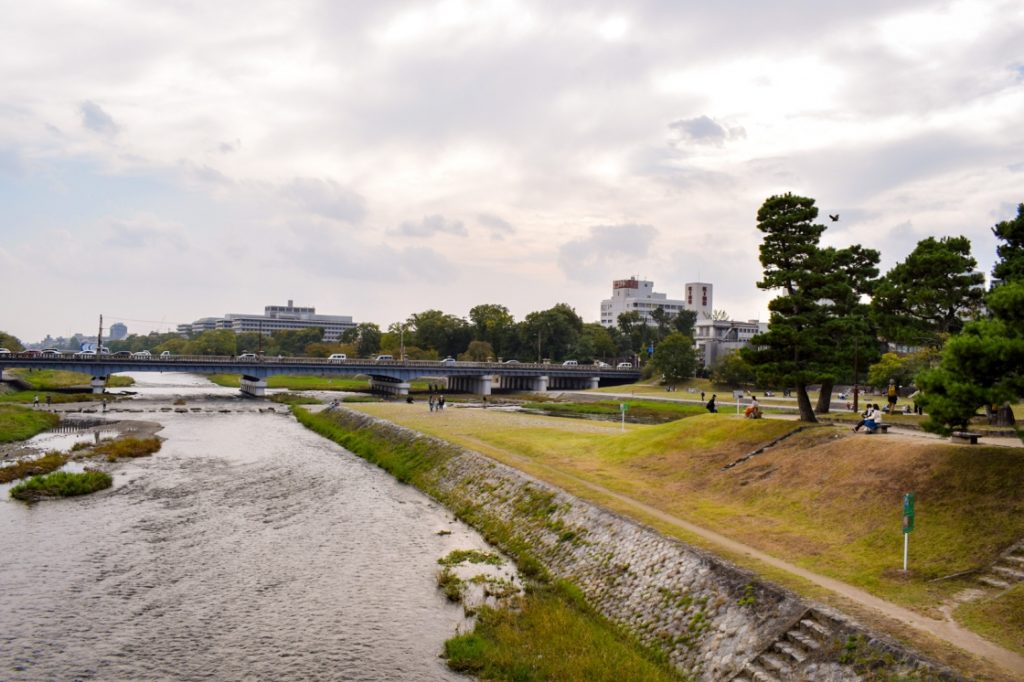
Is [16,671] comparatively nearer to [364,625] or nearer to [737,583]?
[364,625]

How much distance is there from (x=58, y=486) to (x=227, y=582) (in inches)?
848

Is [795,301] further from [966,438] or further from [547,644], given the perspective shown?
[547,644]

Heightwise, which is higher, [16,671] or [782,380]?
[782,380]

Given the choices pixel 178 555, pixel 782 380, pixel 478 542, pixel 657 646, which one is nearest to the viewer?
pixel 657 646

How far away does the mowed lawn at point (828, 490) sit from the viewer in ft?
73.8

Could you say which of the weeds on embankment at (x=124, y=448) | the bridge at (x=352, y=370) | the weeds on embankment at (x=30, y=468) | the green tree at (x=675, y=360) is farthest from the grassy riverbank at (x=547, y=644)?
the bridge at (x=352, y=370)

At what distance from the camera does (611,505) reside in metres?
32.6

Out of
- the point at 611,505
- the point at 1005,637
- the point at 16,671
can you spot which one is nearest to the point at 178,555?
the point at 16,671

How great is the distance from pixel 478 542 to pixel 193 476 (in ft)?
82.9

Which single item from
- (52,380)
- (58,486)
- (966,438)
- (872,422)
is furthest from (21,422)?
(966,438)

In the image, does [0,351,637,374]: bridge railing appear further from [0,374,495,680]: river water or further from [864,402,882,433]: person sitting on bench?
[864,402,882,433]: person sitting on bench

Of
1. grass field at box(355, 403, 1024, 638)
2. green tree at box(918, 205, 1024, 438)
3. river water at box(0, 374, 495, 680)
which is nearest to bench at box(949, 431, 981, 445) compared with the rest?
grass field at box(355, 403, 1024, 638)

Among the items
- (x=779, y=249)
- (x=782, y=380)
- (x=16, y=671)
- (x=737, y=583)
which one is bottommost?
(x=16, y=671)

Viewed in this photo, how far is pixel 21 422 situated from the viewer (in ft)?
236
